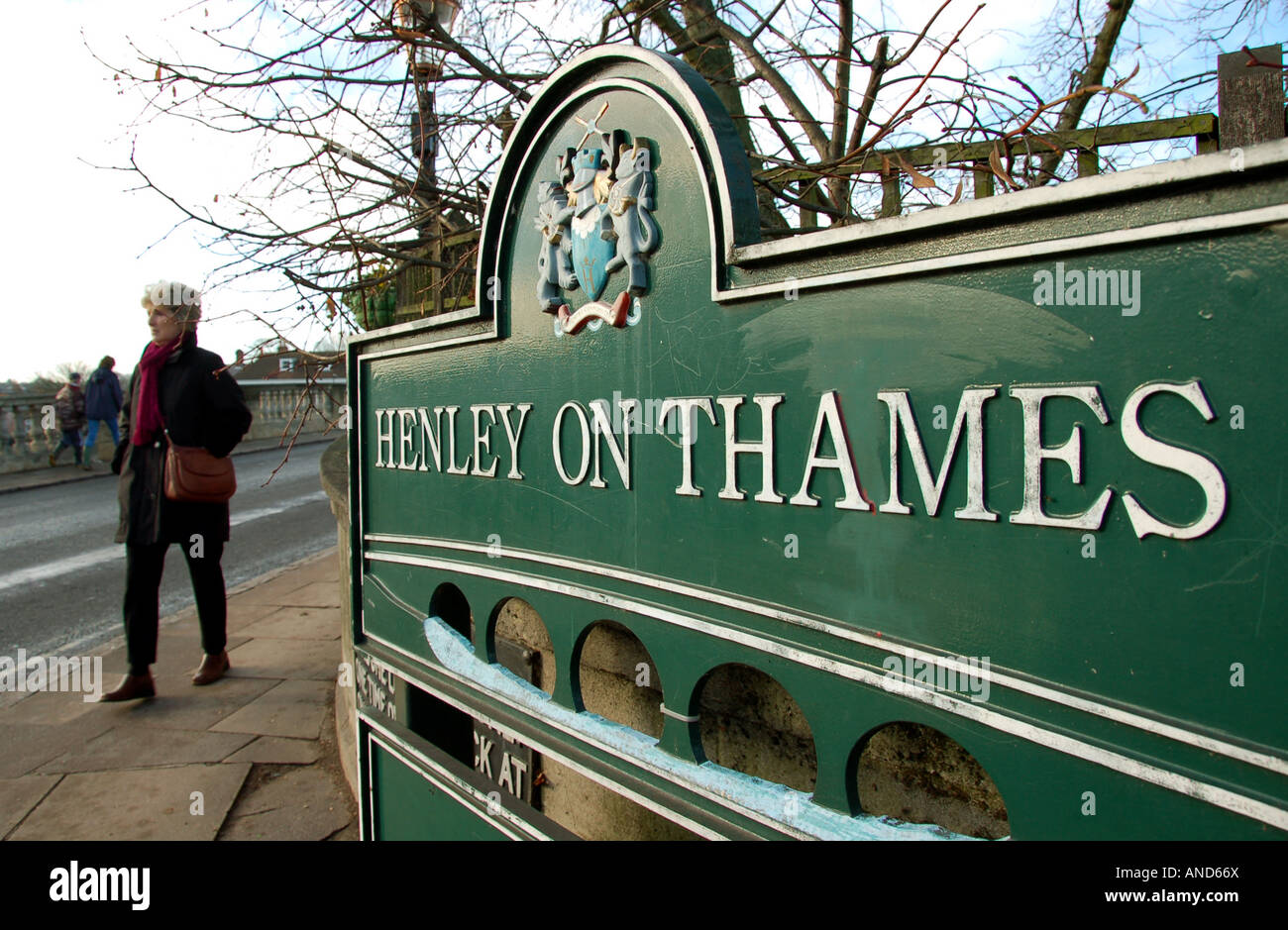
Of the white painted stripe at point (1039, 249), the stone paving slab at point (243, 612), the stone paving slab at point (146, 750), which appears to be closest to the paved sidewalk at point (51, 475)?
the stone paving slab at point (243, 612)

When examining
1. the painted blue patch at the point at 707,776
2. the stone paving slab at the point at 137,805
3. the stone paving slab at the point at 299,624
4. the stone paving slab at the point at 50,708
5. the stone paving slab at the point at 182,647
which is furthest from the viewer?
the stone paving slab at the point at 299,624

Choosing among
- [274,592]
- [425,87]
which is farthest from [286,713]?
[425,87]

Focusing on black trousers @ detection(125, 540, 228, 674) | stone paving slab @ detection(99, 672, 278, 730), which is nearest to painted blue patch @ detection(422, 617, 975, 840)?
stone paving slab @ detection(99, 672, 278, 730)

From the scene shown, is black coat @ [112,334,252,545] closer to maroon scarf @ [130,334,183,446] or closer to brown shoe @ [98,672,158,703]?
maroon scarf @ [130,334,183,446]

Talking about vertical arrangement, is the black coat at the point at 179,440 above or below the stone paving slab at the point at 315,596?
above

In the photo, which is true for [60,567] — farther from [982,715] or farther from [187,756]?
[982,715]

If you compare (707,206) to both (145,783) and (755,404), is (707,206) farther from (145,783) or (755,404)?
(145,783)

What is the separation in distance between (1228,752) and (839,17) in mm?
3155

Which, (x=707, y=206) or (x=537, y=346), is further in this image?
(x=537, y=346)

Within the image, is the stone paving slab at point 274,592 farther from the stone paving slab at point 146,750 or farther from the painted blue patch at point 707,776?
the painted blue patch at point 707,776

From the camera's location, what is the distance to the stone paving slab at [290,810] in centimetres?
290

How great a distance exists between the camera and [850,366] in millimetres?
1152

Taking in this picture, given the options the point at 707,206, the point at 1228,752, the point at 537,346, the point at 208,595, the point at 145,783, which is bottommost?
the point at 145,783
